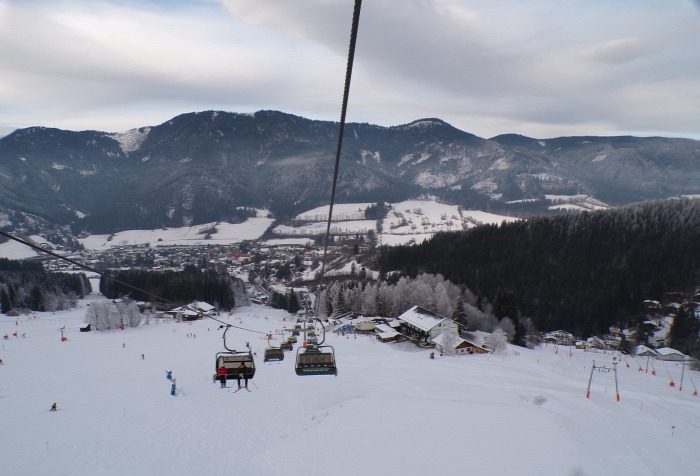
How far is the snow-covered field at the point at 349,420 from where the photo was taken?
64.3 ft

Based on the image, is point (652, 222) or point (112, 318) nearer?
point (112, 318)

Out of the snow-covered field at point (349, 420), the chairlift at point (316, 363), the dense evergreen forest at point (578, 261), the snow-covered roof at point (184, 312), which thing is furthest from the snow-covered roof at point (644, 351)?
the snow-covered roof at point (184, 312)

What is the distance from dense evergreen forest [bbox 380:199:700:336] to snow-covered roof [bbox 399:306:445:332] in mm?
16981

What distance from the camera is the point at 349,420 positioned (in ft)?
81.7

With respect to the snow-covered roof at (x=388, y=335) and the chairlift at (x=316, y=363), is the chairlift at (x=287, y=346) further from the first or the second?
the chairlift at (x=316, y=363)

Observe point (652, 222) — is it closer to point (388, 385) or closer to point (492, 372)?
point (492, 372)

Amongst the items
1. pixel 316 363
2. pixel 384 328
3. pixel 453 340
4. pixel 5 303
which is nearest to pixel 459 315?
pixel 453 340

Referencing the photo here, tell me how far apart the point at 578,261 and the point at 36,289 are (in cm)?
13185

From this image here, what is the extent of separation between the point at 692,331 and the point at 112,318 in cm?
10217

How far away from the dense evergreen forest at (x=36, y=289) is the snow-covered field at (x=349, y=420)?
49.5m

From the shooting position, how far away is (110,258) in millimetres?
169125

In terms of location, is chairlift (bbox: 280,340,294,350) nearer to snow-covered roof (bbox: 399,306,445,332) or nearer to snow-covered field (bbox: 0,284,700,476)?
snow-covered field (bbox: 0,284,700,476)

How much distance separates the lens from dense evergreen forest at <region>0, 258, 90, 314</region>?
261ft

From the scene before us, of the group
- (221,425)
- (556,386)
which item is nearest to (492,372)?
(556,386)
